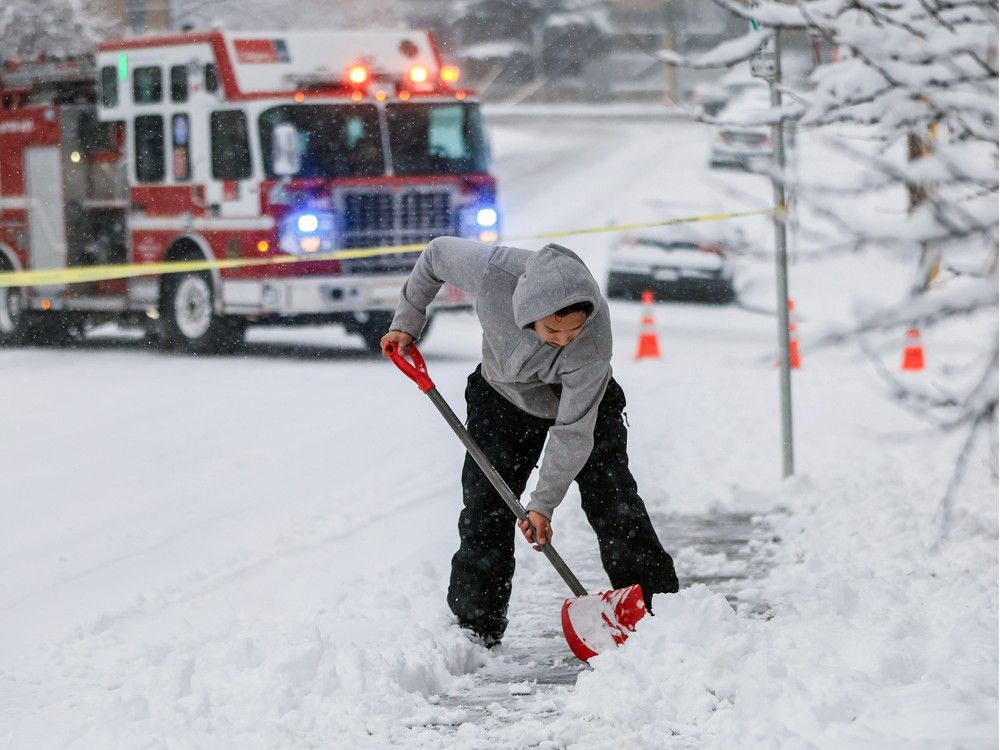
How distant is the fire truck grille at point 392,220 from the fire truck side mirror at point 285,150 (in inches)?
19.4

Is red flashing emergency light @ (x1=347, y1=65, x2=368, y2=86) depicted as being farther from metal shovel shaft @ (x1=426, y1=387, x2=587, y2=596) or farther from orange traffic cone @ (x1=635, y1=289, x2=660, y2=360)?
metal shovel shaft @ (x1=426, y1=387, x2=587, y2=596)

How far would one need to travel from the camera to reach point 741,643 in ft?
16.2

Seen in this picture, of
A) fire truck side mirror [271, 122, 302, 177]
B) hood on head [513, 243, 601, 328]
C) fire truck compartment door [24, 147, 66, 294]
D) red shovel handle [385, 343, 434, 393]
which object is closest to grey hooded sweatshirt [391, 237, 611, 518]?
hood on head [513, 243, 601, 328]

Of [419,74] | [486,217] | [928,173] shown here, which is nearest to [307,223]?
[486,217]

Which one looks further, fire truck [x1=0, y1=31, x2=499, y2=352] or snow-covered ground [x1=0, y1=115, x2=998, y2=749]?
fire truck [x1=0, y1=31, x2=499, y2=352]

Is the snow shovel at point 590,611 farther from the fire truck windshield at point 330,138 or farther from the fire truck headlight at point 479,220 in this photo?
the fire truck headlight at point 479,220

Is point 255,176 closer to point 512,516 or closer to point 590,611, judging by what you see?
point 512,516

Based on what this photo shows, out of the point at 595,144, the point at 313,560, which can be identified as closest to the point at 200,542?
the point at 313,560

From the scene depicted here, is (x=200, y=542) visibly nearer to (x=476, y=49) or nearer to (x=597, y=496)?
(x=597, y=496)

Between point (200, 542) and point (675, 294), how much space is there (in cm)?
1423

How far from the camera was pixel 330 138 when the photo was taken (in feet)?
49.5

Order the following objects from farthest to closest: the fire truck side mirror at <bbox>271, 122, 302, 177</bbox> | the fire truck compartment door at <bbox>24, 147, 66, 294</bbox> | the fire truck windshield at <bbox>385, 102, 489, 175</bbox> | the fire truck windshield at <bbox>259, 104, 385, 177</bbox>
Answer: the fire truck compartment door at <bbox>24, 147, 66, 294</bbox> → the fire truck windshield at <bbox>385, 102, 489, 175</bbox> → the fire truck windshield at <bbox>259, 104, 385, 177</bbox> → the fire truck side mirror at <bbox>271, 122, 302, 177</bbox>

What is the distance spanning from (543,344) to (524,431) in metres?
0.50

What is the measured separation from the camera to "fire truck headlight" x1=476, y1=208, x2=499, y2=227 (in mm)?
15484
